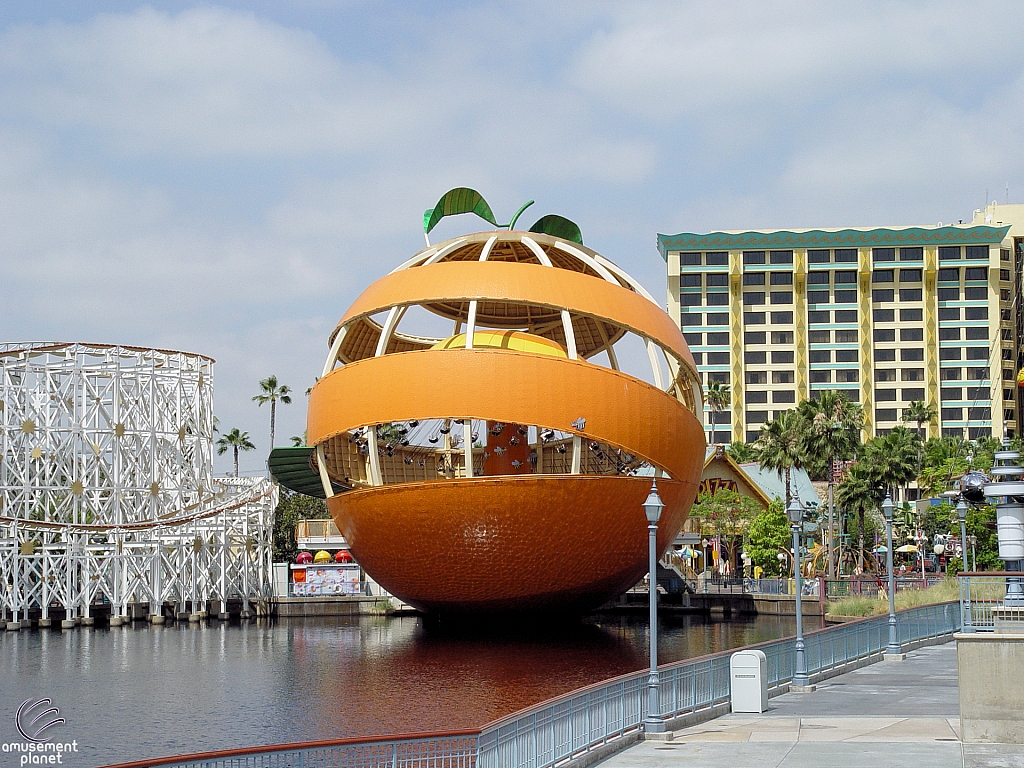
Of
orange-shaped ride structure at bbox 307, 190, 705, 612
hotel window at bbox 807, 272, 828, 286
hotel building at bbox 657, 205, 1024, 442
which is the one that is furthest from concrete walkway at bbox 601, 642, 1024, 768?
hotel window at bbox 807, 272, 828, 286

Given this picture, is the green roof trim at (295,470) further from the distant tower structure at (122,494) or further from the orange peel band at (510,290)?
the orange peel band at (510,290)

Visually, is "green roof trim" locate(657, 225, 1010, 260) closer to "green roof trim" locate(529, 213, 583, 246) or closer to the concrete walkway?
"green roof trim" locate(529, 213, 583, 246)

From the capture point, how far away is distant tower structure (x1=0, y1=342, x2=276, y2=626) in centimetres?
5425

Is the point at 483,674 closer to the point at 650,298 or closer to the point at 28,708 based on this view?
the point at 28,708

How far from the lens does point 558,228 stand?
51500mm

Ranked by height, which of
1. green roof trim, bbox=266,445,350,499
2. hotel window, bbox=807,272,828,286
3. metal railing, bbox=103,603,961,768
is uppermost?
hotel window, bbox=807,272,828,286

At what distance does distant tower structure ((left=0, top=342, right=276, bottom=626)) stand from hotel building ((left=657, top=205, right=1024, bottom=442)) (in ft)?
234

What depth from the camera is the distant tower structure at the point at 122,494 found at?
54250 millimetres

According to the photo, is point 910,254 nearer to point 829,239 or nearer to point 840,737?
point 829,239

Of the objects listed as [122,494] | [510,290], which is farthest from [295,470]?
[510,290]

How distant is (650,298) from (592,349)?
9.29 metres

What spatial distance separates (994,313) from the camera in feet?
405

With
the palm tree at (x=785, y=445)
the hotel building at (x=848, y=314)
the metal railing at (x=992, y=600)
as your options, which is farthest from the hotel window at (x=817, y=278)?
the metal railing at (x=992, y=600)

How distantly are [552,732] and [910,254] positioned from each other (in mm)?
118084
